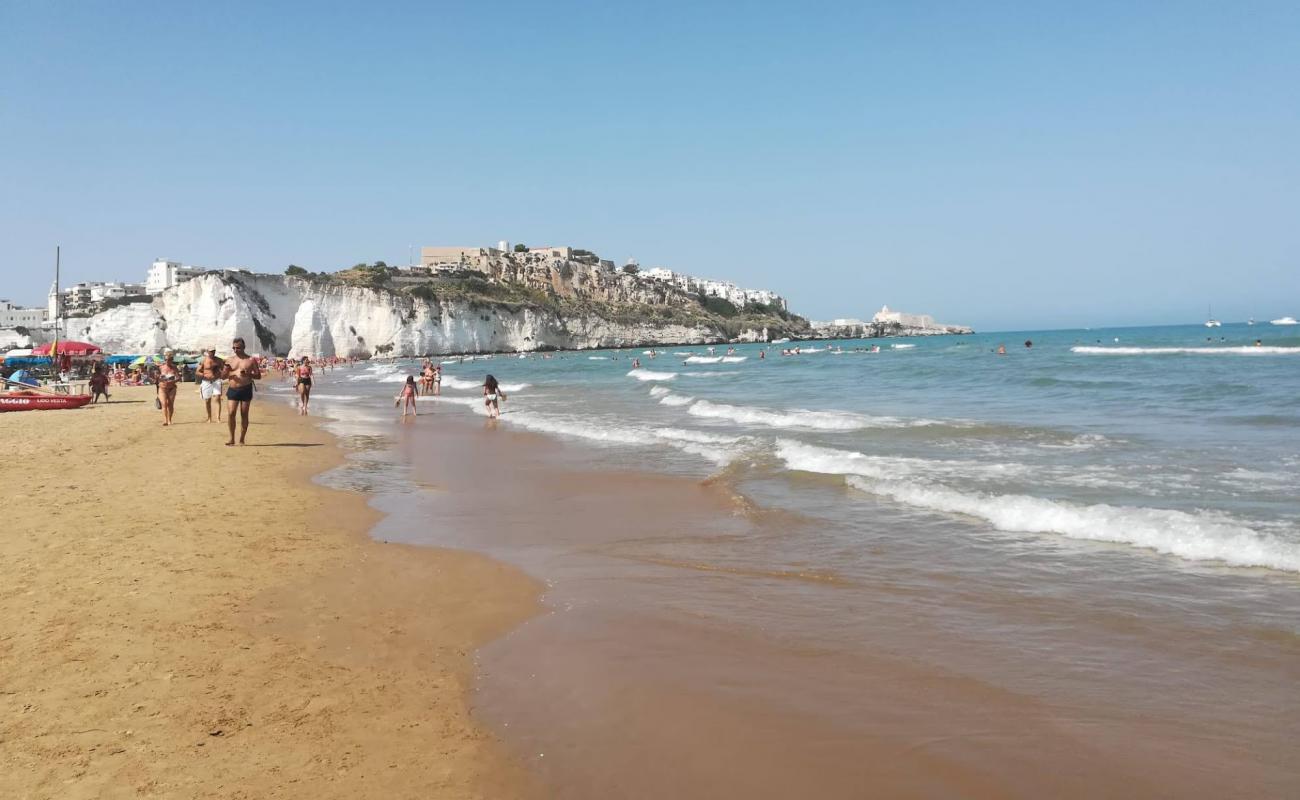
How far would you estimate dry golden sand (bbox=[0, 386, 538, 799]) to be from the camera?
306 cm

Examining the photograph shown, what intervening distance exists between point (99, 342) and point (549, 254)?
3569 inches

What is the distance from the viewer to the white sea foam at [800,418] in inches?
650

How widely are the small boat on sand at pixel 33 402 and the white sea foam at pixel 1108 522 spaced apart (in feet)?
73.2

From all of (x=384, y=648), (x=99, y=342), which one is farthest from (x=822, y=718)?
(x=99, y=342)

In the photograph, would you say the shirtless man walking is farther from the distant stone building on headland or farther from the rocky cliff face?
the distant stone building on headland

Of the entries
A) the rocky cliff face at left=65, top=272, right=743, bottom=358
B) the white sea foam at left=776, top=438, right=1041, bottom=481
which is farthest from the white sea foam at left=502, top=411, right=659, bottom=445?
the rocky cliff face at left=65, top=272, right=743, bottom=358

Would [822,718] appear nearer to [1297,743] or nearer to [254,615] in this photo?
[1297,743]

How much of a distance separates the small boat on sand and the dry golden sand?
15.9 metres

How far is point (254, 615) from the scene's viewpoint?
16.2ft

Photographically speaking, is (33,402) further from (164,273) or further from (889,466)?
(164,273)

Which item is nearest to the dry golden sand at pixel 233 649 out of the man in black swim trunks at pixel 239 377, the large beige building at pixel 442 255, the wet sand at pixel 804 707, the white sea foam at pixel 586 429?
the wet sand at pixel 804 707

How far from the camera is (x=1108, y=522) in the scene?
7.34 metres

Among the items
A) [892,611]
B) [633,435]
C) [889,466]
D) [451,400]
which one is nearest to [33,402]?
[451,400]

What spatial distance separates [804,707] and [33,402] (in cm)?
2502
